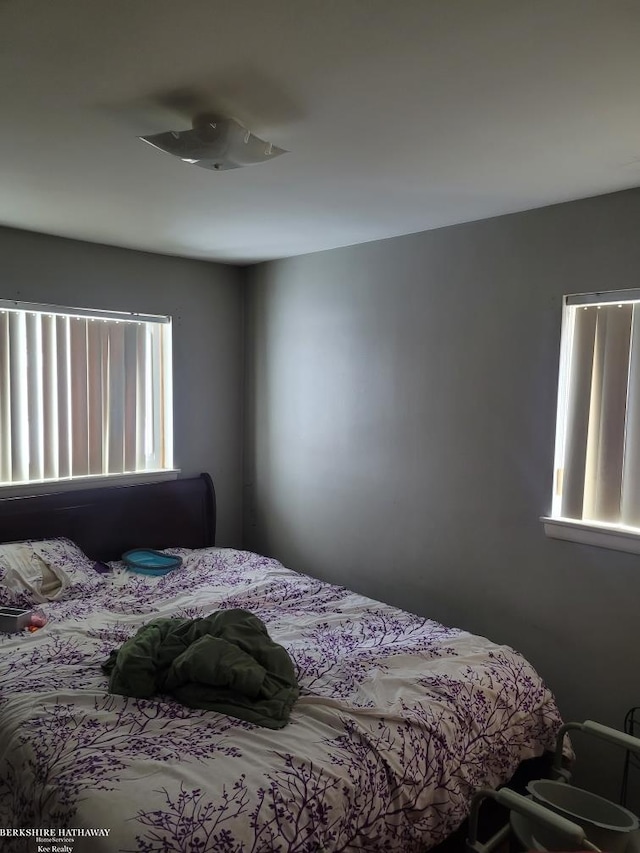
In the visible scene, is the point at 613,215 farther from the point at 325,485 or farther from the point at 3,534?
the point at 3,534

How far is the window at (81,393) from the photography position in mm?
3225

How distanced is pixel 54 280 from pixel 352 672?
8.66ft

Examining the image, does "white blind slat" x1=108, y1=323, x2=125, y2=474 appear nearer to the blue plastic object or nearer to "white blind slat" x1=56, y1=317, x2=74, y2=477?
"white blind slat" x1=56, y1=317, x2=74, y2=477

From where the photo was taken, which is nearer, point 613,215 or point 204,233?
point 613,215

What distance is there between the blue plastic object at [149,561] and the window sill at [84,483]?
1.44 feet

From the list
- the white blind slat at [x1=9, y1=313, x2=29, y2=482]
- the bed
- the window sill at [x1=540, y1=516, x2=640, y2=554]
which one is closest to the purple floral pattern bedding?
the bed

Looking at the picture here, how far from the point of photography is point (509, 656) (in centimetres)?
225

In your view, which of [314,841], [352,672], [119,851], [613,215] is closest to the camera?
[119,851]

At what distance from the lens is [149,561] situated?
3.40 metres

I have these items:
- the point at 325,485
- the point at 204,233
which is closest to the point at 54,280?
the point at 204,233

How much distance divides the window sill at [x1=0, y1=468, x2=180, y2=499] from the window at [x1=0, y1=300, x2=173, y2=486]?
33mm

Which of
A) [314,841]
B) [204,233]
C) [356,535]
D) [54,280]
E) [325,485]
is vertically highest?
[204,233]

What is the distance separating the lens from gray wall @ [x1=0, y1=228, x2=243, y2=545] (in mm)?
3264

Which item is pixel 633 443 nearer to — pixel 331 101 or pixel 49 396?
pixel 331 101
